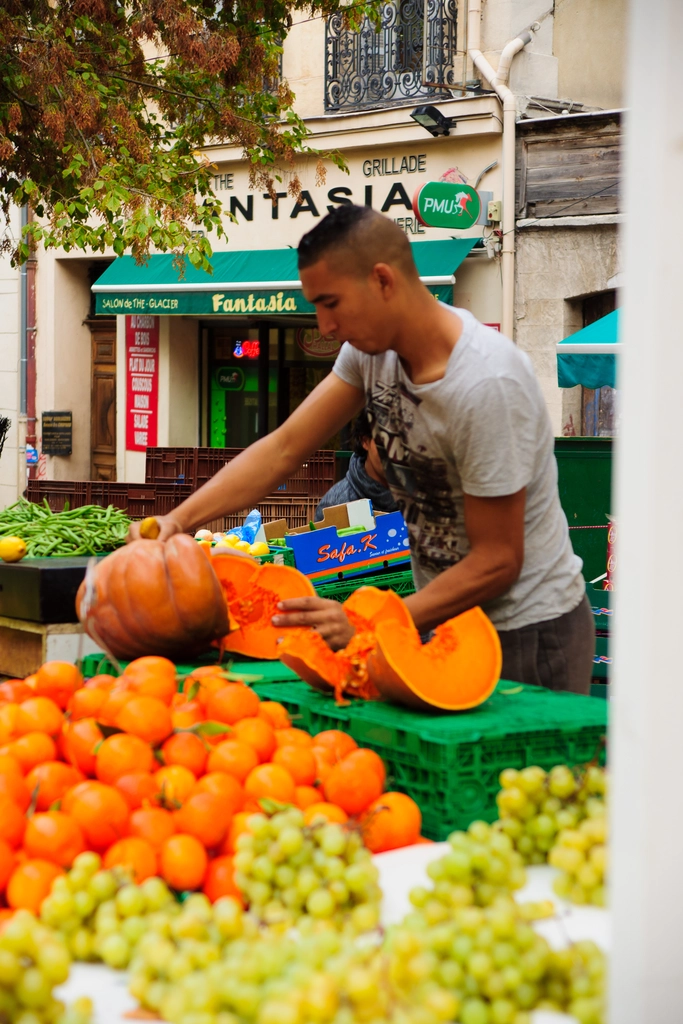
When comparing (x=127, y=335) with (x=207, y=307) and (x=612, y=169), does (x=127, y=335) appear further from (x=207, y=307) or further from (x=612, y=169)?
(x=612, y=169)

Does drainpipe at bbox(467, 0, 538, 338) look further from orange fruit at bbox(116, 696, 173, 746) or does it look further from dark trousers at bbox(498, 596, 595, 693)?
orange fruit at bbox(116, 696, 173, 746)

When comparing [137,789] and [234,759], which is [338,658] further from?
[137,789]

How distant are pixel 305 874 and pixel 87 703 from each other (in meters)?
0.75

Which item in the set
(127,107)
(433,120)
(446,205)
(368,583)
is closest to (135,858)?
(368,583)

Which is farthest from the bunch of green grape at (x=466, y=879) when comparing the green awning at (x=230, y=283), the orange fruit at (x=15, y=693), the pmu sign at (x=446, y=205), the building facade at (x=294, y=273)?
the green awning at (x=230, y=283)

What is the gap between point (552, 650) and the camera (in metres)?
2.79

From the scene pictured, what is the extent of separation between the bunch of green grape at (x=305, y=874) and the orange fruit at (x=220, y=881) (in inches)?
2.8

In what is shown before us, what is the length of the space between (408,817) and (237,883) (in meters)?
0.40

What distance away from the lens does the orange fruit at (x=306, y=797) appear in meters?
1.96

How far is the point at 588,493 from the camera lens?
7.77m

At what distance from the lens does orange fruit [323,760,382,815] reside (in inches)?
77.5

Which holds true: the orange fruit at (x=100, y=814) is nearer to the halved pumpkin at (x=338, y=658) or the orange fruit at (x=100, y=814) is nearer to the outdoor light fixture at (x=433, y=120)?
the halved pumpkin at (x=338, y=658)

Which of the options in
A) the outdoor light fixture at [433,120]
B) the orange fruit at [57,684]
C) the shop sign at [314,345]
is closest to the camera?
the orange fruit at [57,684]

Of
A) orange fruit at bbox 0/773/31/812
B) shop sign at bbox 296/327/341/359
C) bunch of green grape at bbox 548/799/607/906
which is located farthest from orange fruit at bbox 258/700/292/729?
shop sign at bbox 296/327/341/359
